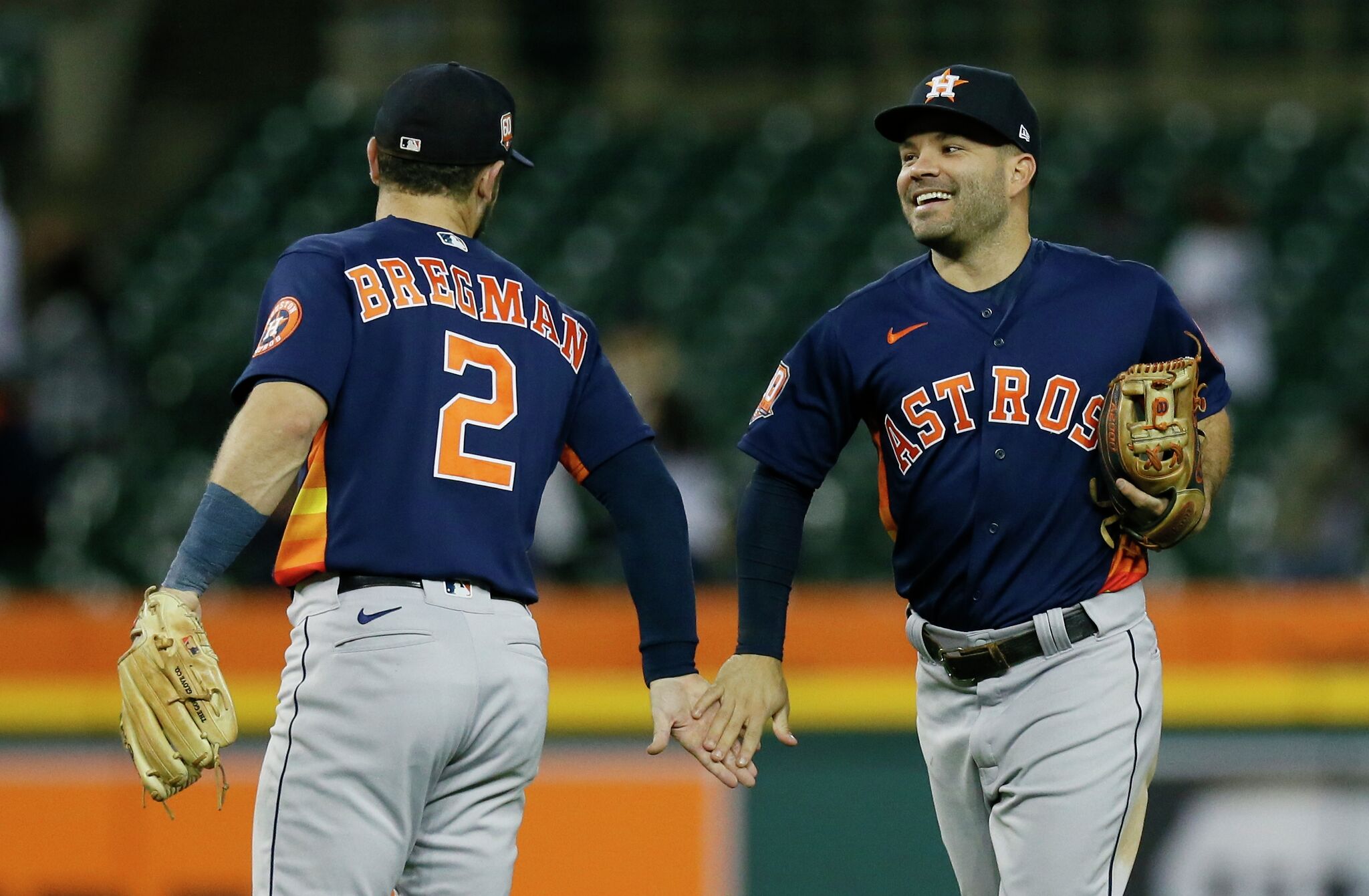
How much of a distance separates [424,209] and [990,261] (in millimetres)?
1137

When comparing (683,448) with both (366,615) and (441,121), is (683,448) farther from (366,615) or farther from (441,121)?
(366,615)

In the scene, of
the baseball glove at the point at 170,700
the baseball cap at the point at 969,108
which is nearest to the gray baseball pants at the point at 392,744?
the baseball glove at the point at 170,700

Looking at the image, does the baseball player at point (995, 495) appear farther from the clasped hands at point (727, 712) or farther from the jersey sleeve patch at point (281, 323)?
the jersey sleeve patch at point (281, 323)

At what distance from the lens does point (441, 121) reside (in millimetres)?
3271

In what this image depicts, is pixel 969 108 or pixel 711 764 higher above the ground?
pixel 969 108

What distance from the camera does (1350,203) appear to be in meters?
9.94

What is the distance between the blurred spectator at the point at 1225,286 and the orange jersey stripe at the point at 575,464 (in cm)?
478

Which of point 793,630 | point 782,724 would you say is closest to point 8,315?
point 793,630

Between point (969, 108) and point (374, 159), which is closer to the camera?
point (374, 159)

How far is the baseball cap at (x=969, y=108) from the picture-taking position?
3.56m

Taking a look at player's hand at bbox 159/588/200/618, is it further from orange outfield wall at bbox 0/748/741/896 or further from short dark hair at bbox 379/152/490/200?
orange outfield wall at bbox 0/748/741/896

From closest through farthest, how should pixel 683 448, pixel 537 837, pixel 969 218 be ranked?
1. pixel 969 218
2. pixel 537 837
3. pixel 683 448

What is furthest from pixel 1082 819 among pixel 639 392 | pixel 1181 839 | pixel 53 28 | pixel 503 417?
pixel 53 28

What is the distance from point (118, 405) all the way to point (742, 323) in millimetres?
3100
